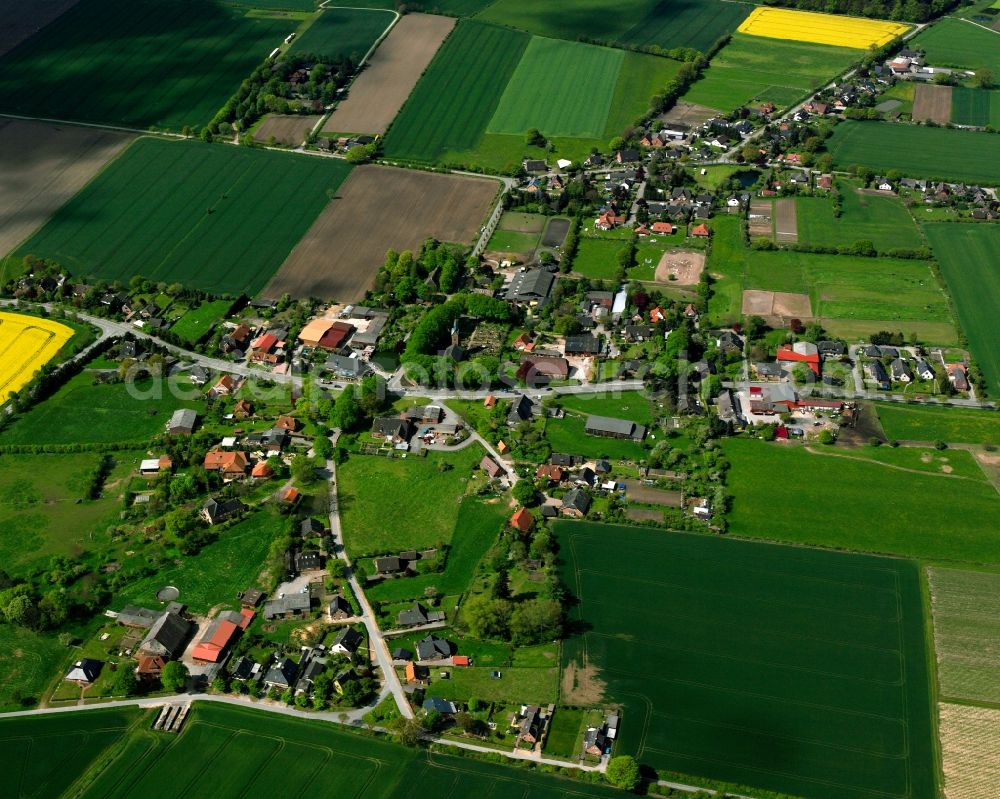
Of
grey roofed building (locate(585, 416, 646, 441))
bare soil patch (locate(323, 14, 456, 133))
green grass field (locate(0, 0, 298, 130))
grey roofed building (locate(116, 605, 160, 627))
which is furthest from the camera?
green grass field (locate(0, 0, 298, 130))

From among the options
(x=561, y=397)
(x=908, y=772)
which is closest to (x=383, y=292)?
(x=561, y=397)

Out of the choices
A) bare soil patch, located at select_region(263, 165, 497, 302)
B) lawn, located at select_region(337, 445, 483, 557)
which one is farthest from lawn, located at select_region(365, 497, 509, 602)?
bare soil patch, located at select_region(263, 165, 497, 302)

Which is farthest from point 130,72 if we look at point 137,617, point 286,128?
point 137,617

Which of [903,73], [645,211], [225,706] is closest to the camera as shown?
[225,706]

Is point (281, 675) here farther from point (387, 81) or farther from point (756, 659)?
point (387, 81)

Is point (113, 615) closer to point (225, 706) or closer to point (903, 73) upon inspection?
point (225, 706)

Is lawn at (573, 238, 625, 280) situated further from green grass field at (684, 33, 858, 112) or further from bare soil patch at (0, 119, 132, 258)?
bare soil patch at (0, 119, 132, 258)

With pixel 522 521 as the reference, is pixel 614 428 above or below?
above
